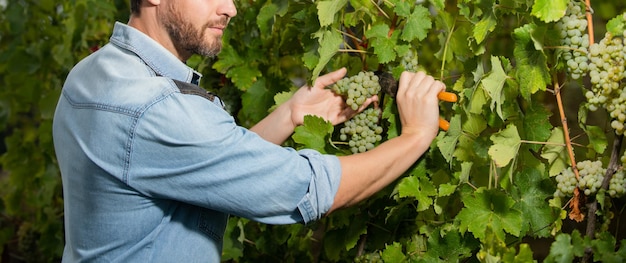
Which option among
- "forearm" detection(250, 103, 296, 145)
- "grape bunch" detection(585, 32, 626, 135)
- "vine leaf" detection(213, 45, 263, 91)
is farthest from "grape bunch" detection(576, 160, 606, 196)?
"vine leaf" detection(213, 45, 263, 91)

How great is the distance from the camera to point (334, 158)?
6.17 feet

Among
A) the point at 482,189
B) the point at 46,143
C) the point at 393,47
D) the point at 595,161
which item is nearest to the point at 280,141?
the point at 393,47

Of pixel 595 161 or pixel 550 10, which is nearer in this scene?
pixel 550 10

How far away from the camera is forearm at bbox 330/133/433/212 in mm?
1882

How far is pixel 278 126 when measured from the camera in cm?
235

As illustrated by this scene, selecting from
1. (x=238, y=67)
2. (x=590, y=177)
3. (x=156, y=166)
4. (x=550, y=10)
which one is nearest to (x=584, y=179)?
(x=590, y=177)

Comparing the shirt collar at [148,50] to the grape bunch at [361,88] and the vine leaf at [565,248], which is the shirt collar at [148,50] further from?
the vine leaf at [565,248]

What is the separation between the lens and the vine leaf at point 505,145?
1.96 meters

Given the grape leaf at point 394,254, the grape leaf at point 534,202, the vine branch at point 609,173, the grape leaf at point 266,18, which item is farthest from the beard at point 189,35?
the vine branch at point 609,173

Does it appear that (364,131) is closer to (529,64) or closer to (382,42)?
(382,42)

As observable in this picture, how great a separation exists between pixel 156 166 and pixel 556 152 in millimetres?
920

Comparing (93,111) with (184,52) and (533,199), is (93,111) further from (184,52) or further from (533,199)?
(533,199)

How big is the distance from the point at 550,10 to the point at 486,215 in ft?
1.70

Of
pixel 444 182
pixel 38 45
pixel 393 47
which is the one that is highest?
pixel 393 47
